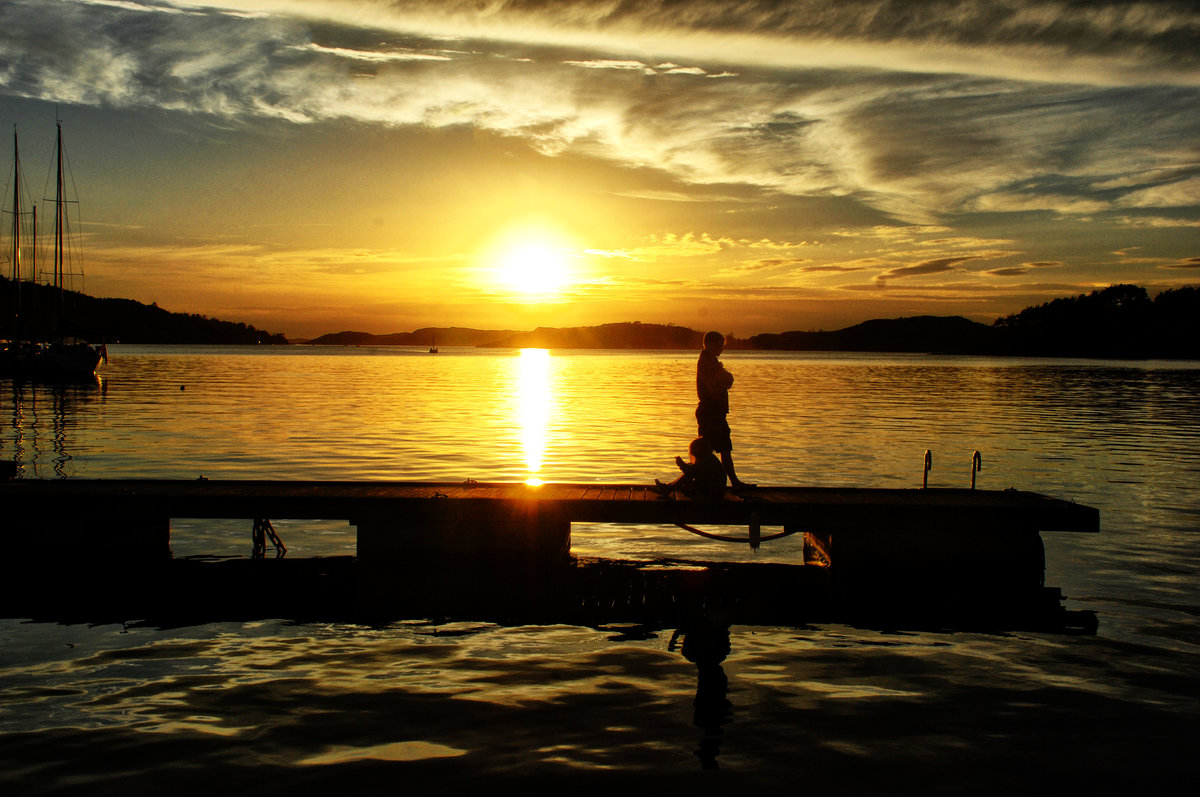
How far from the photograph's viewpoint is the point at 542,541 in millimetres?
12648

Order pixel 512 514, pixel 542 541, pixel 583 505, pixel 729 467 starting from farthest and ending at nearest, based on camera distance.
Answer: pixel 729 467, pixel 542 541, pixel 512 514, pixel 583 505

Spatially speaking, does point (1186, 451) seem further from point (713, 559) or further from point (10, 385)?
point (10, 385)

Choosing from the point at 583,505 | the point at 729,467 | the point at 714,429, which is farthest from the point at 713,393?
the point at 583,505

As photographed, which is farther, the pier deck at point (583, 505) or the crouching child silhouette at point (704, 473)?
→ the crouching child silhouette at point (704, 473)

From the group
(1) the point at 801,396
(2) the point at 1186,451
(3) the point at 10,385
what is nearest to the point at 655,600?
(2) the point at 1186,451

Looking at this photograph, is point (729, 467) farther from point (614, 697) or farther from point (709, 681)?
point (614, 697)

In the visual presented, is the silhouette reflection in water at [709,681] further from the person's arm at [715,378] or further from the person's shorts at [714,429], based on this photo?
the person's arm at [715,378]

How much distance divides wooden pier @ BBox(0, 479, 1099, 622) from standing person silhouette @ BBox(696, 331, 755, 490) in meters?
0.99

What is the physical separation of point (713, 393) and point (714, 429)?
2.07 feet

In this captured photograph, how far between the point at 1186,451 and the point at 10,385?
8133 cm

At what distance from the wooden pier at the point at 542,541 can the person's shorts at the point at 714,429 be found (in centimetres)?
87

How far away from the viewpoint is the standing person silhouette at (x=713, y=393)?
12.1 metres

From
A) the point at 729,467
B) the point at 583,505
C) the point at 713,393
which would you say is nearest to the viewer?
the point at 713,393

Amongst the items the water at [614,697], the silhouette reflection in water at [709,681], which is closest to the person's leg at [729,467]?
the water at [614,697]
